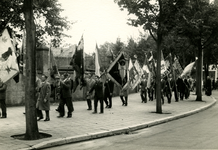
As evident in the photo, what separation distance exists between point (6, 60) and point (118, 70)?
600cm

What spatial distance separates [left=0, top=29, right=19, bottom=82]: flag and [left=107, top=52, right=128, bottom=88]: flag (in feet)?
18.0

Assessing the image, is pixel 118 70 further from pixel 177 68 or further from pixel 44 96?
pixel 177 68

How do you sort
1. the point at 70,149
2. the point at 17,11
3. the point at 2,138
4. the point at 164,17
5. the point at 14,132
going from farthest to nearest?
the point at 17,11 → the point at 164,17 → the point at 14,132 → the point at 2,138 → the point at 70,149

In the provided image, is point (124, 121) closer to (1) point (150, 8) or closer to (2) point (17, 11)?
(1) point (150, 8)

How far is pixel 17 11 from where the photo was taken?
21094mm

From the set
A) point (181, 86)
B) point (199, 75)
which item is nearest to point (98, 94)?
point (181, 86)

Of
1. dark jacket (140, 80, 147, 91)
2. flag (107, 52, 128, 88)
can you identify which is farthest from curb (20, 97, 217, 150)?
dark jacket (140, 80, 147, 91)

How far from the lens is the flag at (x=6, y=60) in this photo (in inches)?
355

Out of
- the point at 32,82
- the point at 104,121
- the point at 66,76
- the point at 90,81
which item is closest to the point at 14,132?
the point at 32,82

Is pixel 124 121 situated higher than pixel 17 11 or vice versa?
pixel 17 11

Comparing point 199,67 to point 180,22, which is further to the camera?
point 199,67

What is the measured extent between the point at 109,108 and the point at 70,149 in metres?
9.08

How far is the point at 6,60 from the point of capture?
9172 millimetres

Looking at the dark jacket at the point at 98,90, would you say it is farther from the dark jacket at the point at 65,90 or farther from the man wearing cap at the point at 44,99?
the man wearing cap at the point at 44,99
